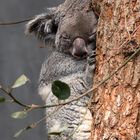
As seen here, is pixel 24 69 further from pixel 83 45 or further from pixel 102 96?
pixel 102 96

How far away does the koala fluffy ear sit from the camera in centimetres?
399

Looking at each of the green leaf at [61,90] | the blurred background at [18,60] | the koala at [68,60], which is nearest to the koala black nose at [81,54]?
the koala at [68,60]

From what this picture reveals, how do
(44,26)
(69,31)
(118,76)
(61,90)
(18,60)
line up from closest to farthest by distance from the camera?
1. (61,90)
2. (118,76)
3. (69,31)
4. (44,26)
5. (18,60)

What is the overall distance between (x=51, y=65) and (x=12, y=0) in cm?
166

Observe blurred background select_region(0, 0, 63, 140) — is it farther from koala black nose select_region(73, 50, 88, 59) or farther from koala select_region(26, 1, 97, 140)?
koala black nose select_region(73, 50, 88, 59)

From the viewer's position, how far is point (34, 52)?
546 cm

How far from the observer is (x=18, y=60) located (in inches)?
216

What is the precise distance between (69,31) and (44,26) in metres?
0.29

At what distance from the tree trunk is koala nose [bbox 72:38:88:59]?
1.07 metres

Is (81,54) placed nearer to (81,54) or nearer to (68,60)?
(81,54)

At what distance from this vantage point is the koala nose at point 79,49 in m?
3.58

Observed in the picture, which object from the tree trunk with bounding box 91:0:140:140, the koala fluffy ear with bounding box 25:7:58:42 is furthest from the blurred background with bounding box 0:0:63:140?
the tree trunk with bounding box 91:0:140:140

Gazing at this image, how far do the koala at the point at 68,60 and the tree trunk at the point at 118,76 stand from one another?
0.90 metres

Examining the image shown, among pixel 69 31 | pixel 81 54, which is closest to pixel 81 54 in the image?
pixel 81 54
